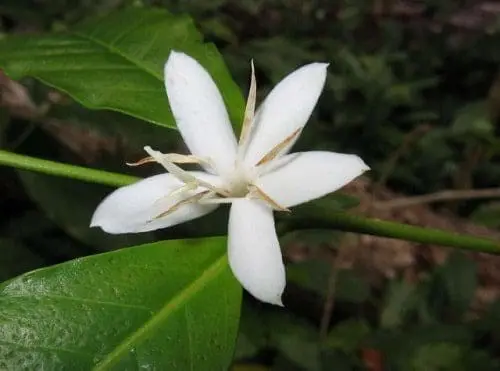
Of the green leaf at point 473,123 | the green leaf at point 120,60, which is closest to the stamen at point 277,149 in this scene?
the green leaf at point 120,60

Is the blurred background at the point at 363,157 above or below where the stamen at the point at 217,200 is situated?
below

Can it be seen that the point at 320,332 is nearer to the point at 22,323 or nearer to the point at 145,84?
the point at 145,84

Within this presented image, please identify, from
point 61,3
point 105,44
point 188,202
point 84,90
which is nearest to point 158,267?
point 188,202

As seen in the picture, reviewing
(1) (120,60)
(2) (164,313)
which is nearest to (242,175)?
(2) (164,313)

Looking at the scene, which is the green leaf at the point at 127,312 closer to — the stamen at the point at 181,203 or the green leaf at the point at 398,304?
the stamen at the point at 181,203

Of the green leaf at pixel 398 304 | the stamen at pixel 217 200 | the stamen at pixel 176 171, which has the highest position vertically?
the stamen at pixel 176 171

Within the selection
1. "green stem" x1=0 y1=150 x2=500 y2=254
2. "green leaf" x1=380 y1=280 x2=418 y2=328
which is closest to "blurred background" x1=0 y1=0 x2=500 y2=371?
"green leaf" x1=380 y1=280 x2=418 y2=328
